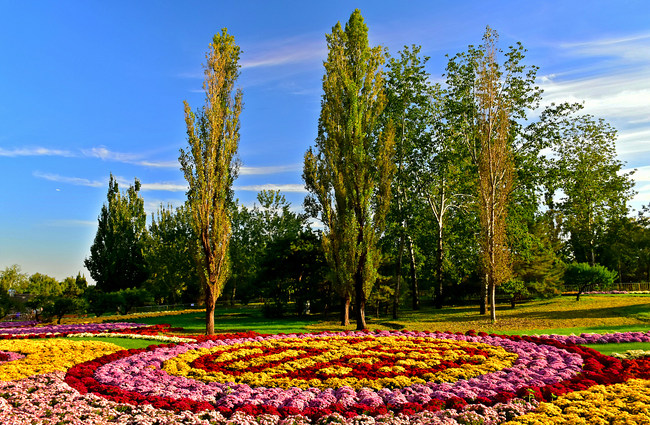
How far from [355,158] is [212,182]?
6.28 meters

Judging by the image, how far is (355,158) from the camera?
67.1 ft

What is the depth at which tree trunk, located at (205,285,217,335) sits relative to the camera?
19344mm

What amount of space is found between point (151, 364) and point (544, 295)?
1112 inches

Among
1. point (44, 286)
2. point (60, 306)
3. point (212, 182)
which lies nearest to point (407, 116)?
point (212, 182)

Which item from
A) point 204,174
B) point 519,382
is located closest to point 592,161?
point 204,174

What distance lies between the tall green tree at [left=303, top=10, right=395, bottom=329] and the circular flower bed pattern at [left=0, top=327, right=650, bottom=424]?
21.9 ft

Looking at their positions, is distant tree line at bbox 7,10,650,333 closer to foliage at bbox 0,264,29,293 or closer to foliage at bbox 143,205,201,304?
foliage at bbox 143,205,201,304

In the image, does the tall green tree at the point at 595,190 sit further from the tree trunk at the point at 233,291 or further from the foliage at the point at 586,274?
the tree trunk at the point at 233,291

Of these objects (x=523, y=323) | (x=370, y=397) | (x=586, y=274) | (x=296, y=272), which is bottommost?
(x=523, y=323)

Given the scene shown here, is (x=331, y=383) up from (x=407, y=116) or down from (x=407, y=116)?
down

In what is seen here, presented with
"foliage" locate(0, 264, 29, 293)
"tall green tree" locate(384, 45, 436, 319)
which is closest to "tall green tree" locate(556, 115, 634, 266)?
"tall green tree" locate(384, 45, 436, 319)

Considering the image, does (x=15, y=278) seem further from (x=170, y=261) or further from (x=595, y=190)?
(x=595, y=190)

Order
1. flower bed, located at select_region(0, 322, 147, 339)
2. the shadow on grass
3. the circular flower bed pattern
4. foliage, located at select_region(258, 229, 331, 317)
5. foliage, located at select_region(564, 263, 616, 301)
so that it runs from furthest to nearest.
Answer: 1. foliage, located at select_region(564, 263, 616, 301)
2. foliage, located at select_region(258, 229, 331, 317)
3. the shadow on grass
4. flower bed, located at select_region(0, 322, 147, 339)
5. the circular flower bed pattern

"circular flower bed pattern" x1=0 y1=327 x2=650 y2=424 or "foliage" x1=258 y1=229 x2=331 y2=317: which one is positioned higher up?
"foliage" x1=258 y1=229 x2=331 y2=317
